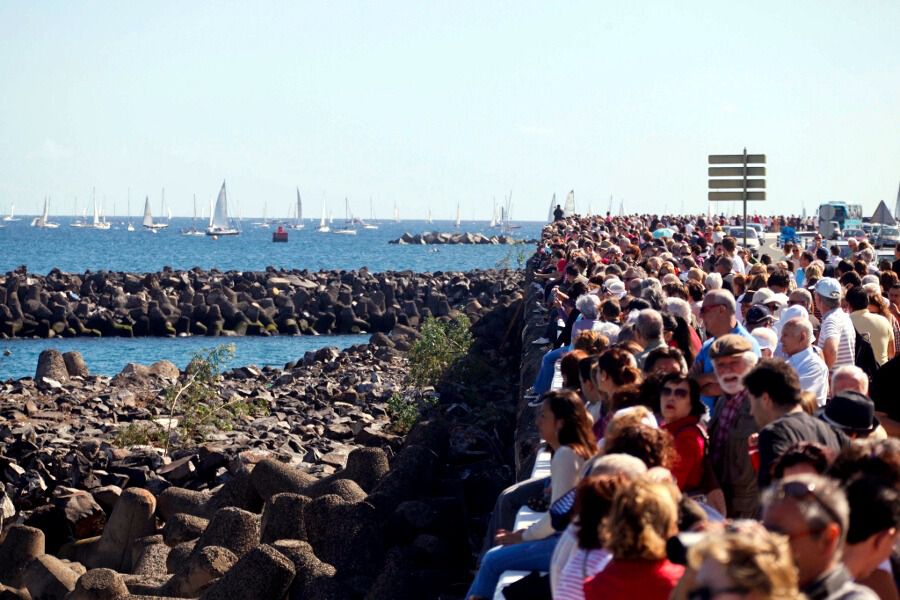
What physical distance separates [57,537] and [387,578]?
7.07 metres

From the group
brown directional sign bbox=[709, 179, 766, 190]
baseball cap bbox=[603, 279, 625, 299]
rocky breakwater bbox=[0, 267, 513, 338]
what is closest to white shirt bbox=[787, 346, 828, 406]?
baseball cap bbox=[603, 279, 625, 299]

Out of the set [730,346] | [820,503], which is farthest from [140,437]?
[820,503]

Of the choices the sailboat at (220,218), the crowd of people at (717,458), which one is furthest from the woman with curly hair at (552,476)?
the sailboat at (220,218)

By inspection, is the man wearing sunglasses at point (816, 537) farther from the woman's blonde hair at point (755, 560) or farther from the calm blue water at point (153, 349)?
the calm blue water at point (153, 349)

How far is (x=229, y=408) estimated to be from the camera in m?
23.7

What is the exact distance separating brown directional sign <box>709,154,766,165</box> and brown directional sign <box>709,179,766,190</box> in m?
0.32

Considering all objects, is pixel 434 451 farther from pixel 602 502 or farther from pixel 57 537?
pixel 602 502

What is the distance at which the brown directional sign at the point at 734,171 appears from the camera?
815 inches

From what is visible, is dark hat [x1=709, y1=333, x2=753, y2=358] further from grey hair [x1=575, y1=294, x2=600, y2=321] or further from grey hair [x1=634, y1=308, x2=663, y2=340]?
grey hair [x1=575, y1=294, x2=600, y2=321]

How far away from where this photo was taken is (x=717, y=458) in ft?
22.2

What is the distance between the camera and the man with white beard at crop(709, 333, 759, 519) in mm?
6617

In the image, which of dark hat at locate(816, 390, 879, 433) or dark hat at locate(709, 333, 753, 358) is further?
dark hat at locate(709, 333, 753, 358)

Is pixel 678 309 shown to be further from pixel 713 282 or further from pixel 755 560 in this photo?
pixel 755 560

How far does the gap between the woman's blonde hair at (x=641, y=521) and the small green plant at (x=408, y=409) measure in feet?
49.2
